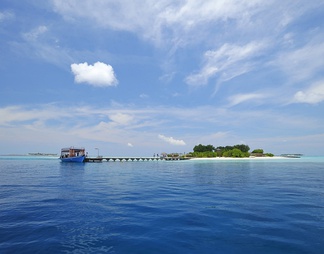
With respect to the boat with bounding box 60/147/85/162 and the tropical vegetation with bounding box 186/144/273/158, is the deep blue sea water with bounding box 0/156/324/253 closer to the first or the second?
the boat with bounding box 60/147/85/162

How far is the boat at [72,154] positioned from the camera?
282ft

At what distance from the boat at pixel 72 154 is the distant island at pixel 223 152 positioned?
7244 cm

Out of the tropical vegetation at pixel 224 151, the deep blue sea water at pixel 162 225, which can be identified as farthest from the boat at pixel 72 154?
the tropical vegetation at pixel 224 151

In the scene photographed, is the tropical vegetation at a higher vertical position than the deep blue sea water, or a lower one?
higher

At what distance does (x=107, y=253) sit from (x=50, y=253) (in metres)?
2.15

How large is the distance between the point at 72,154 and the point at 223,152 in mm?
96522

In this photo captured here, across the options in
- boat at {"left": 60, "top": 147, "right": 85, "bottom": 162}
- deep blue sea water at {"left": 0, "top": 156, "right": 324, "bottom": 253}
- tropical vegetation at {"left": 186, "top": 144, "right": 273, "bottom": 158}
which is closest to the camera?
deep blue sea water at {"left": 0, "top": 156, "right": 324, "bottom": 253}

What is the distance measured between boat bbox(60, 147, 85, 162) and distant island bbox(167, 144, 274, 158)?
72442 mm

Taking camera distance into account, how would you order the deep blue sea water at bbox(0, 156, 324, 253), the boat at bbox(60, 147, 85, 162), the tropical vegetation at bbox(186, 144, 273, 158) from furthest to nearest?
the tropical vegetation at bbox(186, 144, 273, 158) < the boat at bbox(60, 147, 85, 162) < the deep blue sea water at bbox(0, 156, 324, 253)

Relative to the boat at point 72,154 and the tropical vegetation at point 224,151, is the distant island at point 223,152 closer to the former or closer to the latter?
the tropical vegetation at point 224,151

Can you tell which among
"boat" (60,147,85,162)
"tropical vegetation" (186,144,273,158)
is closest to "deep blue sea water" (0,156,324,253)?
"boat" (60,147,85,162)

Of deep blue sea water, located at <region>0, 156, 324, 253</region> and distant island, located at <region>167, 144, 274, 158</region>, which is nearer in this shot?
deep blue sea water, located at <region>0, 156, 324, 253</region>

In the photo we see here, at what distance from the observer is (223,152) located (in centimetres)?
14825

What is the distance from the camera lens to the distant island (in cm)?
13830
